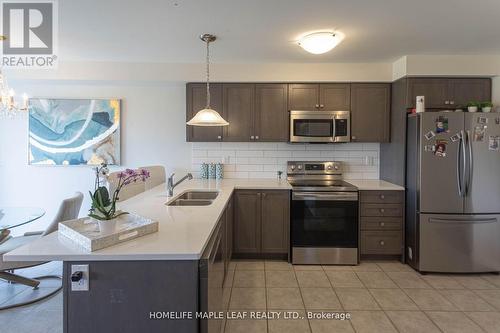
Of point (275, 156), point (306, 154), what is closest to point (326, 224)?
point (306, 154)

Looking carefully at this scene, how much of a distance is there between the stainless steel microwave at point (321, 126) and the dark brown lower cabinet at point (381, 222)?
79 centimetres

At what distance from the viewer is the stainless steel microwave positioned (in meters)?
3.80

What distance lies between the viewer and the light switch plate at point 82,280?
1396 mm

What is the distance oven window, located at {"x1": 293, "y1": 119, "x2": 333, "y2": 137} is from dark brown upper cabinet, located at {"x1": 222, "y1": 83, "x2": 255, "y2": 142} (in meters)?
0.59

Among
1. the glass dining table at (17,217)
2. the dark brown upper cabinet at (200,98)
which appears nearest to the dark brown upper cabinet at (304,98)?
the dark brown upper cabinet at (200,98)

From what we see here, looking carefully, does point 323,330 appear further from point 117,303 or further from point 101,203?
point 101,203

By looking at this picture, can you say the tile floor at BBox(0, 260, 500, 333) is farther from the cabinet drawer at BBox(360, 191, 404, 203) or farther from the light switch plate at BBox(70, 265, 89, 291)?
the light switch plate at BBox(70, 265, 89, 291)

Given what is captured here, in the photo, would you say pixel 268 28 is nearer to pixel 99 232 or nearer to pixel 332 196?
pixel 332 196

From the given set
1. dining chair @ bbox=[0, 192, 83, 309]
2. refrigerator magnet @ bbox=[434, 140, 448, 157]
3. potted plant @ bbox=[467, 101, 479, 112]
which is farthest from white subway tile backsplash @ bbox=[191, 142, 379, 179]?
dining chair @ bbox=[0, 192, 83, 309]

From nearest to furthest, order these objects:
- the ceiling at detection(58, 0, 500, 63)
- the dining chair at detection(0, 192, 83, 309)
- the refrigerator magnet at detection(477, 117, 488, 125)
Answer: the ceiling at detection(58, 0, 500, 63), the dining chair at detection(0, 192, 83, 309), the refrigerator magnet at detection(477, 117, 488, 125)

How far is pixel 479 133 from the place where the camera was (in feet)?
10.2

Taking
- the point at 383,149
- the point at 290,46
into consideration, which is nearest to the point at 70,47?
the point at 290,46

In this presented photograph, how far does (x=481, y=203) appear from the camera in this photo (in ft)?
10.3

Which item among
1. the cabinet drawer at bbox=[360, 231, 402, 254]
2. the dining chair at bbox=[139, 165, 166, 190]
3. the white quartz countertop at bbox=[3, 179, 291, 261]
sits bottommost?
the cabinet drawer at bbox=[360, 231, 402, 254]
